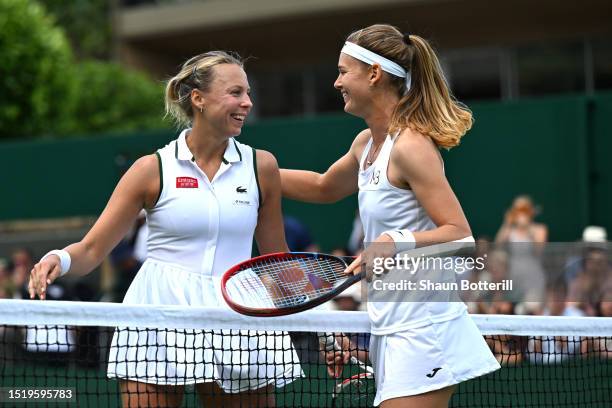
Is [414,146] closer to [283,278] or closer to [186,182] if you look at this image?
[283,278]

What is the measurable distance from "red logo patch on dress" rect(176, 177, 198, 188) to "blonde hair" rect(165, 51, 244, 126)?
30 cm

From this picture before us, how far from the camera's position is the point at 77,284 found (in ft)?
31.7

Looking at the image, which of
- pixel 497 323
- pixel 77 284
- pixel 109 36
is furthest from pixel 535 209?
pixel 109 36

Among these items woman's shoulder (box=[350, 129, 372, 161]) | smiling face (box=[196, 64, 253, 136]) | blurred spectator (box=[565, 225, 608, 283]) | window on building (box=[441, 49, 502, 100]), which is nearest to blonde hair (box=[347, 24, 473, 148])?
woman's shoulder (box=[350, 129, 372, 161])

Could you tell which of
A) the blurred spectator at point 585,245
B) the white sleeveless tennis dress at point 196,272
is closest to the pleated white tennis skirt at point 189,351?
the white sleeveless tennis dress at point 196,272

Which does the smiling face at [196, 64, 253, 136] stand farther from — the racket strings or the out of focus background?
the out of focus background

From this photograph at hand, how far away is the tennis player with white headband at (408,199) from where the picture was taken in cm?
302

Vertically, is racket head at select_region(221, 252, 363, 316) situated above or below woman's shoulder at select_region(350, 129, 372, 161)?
below

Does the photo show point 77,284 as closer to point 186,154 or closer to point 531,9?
point 186,154

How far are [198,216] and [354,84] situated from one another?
0.68 m

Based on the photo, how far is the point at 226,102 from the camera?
11.5 feet

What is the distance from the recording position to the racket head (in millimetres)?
3271

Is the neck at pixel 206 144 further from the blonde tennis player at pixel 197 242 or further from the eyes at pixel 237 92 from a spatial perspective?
the eyes at pixel 237 92

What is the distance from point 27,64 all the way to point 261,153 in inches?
380
